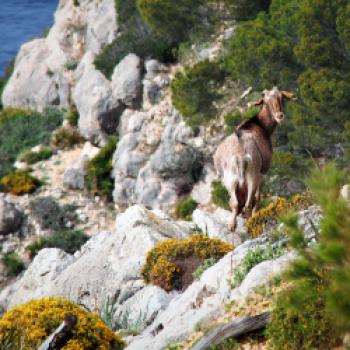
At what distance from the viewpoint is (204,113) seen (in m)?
26.8

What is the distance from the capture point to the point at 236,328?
7.77m

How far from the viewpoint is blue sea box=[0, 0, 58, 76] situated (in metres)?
69.2

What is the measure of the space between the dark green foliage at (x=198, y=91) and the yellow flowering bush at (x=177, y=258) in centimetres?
1372

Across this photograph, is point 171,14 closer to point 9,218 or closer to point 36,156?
point 36,156

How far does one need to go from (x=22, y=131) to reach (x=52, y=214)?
733cm

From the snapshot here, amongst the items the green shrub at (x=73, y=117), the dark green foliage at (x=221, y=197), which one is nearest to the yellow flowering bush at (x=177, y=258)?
the dark green foliage at (x=221, y=197)

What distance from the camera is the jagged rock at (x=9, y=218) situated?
29.1m

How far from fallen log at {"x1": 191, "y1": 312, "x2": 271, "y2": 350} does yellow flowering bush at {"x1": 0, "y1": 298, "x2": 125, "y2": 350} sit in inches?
76.7

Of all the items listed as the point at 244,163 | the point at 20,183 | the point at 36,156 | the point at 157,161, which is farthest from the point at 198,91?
the point at 244,163

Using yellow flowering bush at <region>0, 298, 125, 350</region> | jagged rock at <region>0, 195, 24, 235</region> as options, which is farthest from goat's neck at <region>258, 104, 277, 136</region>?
jagged rock at <region>0, 195, 24, 235</region>

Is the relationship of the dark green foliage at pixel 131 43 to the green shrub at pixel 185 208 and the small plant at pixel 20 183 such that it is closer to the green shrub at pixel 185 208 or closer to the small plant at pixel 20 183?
the small plant at pixel 20 183

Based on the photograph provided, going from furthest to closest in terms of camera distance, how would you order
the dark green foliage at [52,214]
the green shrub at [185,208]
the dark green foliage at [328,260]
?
the dark green foliage at [52,214] < the green shrub at [185,208] < the dark green foliage at [328,260]

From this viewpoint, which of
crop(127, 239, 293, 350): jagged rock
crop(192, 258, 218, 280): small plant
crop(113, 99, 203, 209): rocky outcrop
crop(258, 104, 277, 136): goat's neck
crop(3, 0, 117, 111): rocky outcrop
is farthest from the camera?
crop(3, 0, 117, 111): rocky outcrop

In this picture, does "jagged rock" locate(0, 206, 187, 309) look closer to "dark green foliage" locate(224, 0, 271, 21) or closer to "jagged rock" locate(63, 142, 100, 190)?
"dark green foliage" locate(224, 0, 271, 21)
